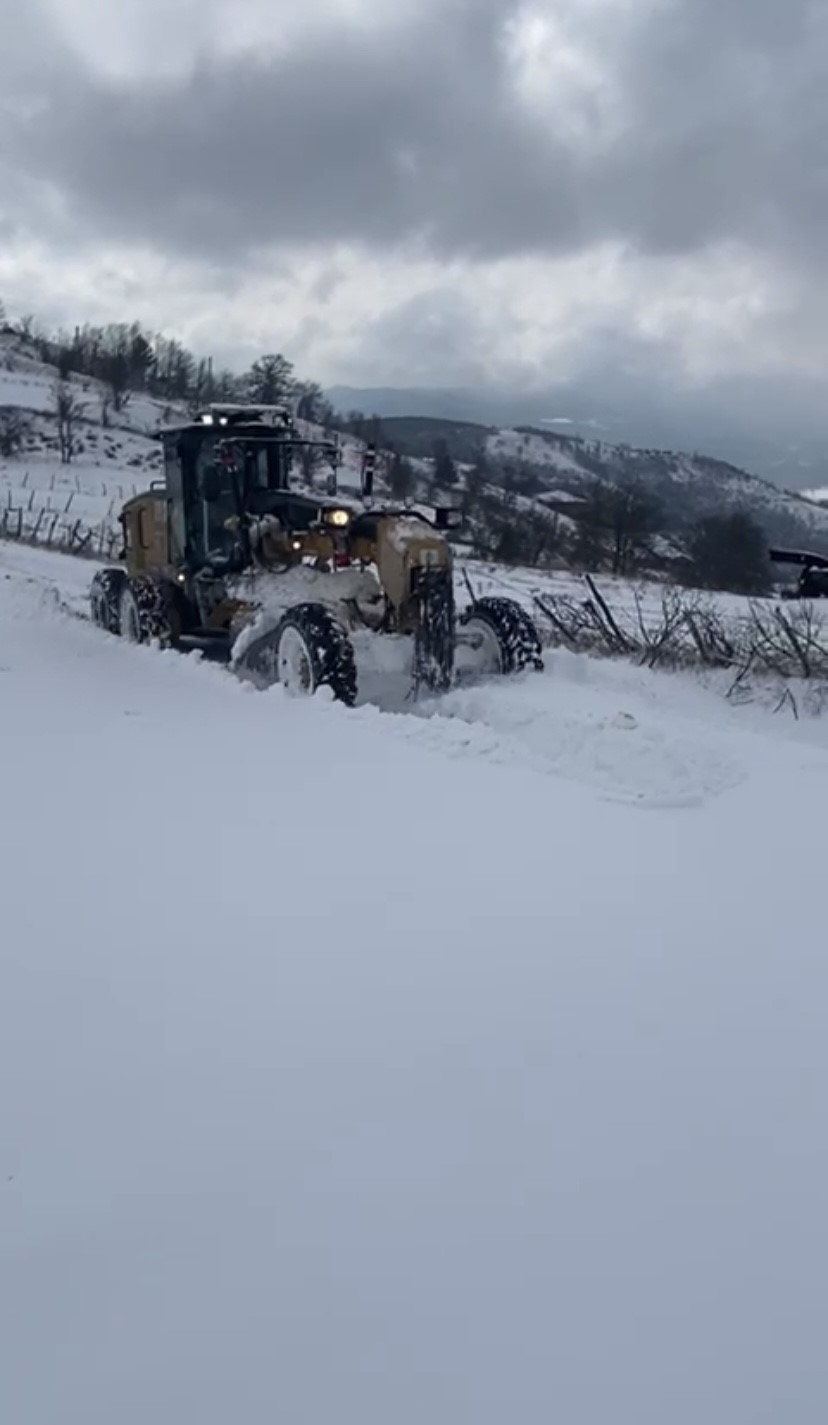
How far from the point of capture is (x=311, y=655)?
26.0ft

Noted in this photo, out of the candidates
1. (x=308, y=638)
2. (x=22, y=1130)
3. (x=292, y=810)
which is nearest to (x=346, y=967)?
(x=22, y=1130)

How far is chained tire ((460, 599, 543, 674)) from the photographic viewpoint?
9031 millimetres

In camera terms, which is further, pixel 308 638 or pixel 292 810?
pixel 308 638

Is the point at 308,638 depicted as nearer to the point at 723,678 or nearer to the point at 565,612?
the point at 723,678

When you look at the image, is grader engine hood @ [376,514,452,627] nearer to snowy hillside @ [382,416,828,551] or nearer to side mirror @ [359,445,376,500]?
side mirror @ [359,445,376,500]

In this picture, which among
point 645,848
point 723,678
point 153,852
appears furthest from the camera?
point 723,678

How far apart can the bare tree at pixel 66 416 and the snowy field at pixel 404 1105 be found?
2231 inches

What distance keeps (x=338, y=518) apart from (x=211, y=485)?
1762mm

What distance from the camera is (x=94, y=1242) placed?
7.50 feet

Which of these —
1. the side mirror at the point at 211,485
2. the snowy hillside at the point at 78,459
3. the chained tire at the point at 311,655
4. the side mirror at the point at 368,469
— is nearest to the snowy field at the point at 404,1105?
the chained tire at the point at 311,655

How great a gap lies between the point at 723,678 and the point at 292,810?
6044mm

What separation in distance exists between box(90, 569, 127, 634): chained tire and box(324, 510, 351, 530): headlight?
11.3 ft

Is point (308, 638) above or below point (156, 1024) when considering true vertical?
above

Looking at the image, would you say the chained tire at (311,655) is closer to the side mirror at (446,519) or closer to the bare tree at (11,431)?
the side mirror at (446,519)
